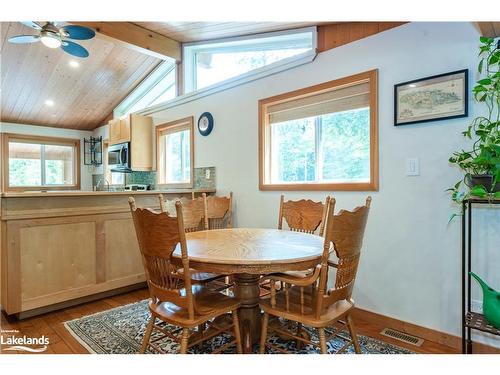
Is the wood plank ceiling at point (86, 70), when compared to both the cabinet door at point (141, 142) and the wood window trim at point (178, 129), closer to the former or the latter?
the cabinet door at point (141, 142)

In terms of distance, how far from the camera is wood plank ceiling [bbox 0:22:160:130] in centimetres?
400

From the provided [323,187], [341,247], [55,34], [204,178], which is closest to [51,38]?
[55,34]

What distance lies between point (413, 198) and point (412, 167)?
218 mm

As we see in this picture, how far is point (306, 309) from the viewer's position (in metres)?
1.54

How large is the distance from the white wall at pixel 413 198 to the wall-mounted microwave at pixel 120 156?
300cm

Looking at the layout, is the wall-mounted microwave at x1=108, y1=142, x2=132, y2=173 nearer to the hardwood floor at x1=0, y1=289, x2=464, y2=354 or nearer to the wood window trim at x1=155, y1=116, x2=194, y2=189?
the wood window trim at x1=155, y1=116, x2=194, y2=189

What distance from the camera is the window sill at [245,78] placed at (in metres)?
2.74

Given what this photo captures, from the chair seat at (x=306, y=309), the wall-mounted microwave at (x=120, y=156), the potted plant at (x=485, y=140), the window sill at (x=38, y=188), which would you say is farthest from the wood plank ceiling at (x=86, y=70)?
the chair seat at (x=306, y=309)

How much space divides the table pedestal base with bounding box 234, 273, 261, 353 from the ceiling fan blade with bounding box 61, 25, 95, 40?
2514 millimetres

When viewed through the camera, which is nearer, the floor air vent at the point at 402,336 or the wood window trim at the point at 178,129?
the floor air vent at the point at 402,336

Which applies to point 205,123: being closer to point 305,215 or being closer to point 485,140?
point 305,215

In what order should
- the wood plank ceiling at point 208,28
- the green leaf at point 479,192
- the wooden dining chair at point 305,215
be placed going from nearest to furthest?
the green leaf at point 479,192, the wooden dining chair at point 305,215, the wood plank ceiling at point 208,28

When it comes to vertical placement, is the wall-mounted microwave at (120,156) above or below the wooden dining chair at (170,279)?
above
